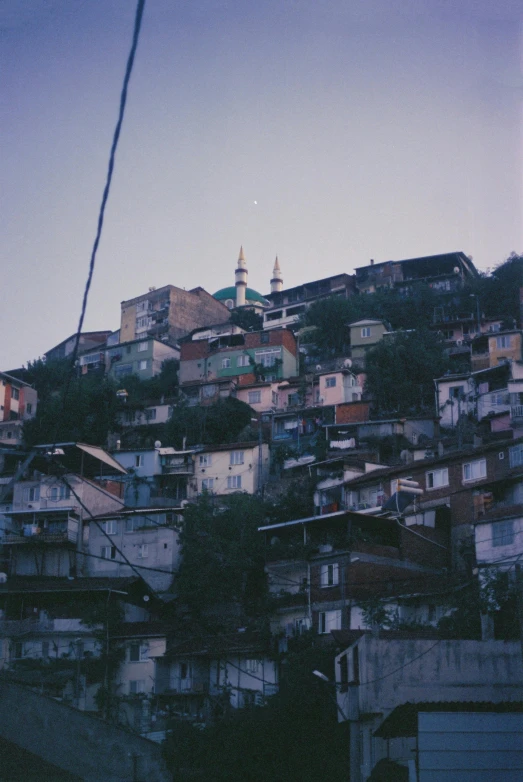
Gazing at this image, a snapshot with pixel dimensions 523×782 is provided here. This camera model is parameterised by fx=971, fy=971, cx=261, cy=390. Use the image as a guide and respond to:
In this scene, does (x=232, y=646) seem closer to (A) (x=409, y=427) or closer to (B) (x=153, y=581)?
(B) (x=153, y=581)

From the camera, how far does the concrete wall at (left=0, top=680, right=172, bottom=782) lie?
16.0m

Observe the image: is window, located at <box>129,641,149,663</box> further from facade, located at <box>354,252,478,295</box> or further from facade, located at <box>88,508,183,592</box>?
facade, located at <box>354,252,478,295</box>

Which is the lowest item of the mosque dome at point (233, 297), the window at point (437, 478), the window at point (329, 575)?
the window at point (329, 575)

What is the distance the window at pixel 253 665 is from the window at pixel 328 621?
2329 mm

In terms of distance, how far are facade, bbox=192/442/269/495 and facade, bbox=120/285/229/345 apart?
23.6 m

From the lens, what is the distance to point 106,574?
125 feet

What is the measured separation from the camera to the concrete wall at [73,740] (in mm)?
16047

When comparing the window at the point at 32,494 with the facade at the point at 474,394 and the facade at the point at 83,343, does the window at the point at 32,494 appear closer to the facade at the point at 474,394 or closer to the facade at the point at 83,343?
the facade at the point at 474,394

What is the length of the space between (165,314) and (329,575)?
4168 centimetres

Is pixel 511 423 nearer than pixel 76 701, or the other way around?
pixel 76 701

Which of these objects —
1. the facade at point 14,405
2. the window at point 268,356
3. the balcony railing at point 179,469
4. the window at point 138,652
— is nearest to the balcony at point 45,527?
the balcony railing at point 179,469

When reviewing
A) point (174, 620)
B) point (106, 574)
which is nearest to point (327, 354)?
point (106, 574)

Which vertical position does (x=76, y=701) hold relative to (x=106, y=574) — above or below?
below

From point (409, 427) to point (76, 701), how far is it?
20.5m
